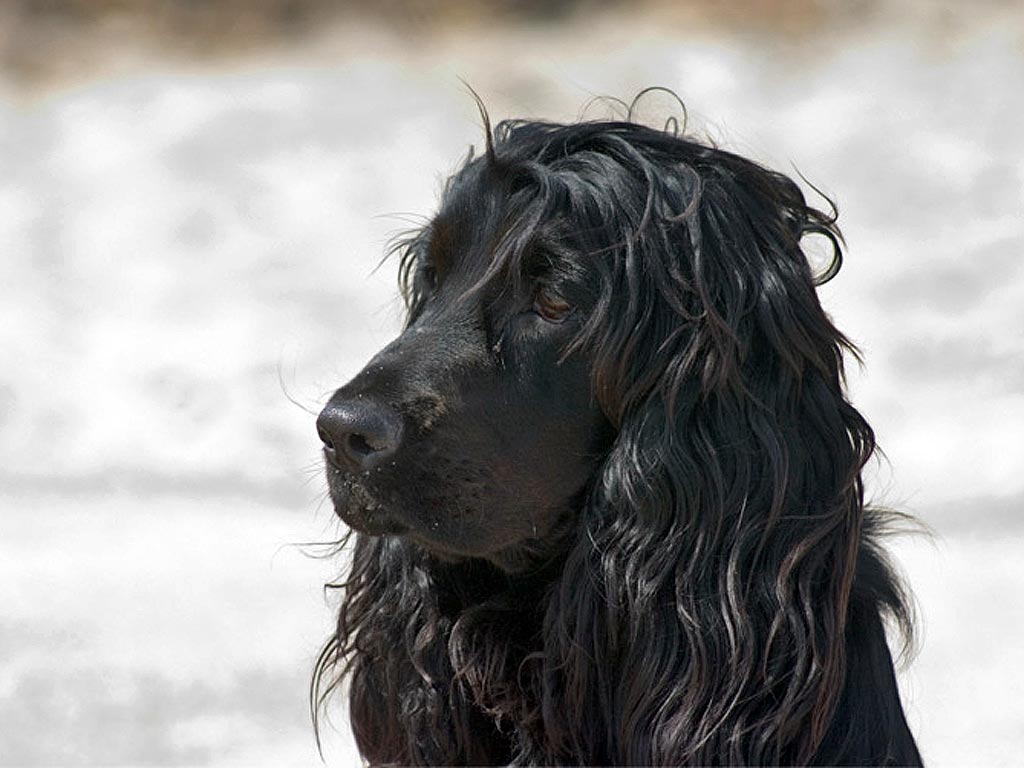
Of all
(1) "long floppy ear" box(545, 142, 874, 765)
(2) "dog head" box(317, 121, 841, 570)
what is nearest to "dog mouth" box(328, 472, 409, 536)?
(2) "dog head" box(317, 121, 841, 570)

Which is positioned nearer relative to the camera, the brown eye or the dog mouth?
the dog mouth

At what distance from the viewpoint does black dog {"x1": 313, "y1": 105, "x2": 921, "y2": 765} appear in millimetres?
3092

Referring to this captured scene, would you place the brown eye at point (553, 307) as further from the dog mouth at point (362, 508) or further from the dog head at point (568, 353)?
the dog mouth at point (362, 508)

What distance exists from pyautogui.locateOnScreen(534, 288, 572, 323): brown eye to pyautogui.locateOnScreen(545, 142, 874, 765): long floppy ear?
0.08m

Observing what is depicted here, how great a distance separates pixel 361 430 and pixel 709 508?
679 millimetres

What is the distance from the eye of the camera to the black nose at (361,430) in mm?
3039

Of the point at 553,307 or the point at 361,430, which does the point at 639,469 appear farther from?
the point at 361,430

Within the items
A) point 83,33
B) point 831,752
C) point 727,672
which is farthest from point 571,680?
point 83,33

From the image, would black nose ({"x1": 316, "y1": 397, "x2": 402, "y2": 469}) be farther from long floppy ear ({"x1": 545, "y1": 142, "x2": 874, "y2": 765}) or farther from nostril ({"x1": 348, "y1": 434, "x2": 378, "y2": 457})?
long floppy ear ({"x1": 545, "y1": 142, "x2": 874, "y2": 765})

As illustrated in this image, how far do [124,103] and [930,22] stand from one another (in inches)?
160

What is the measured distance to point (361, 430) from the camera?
9.95 feet

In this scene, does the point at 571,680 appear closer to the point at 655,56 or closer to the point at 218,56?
the point at 655,56

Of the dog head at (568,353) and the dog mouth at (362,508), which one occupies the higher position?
the dog head at (568,353)

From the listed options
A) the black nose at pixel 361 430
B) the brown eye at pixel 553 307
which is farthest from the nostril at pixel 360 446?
the brown eye at pixel 553 307
